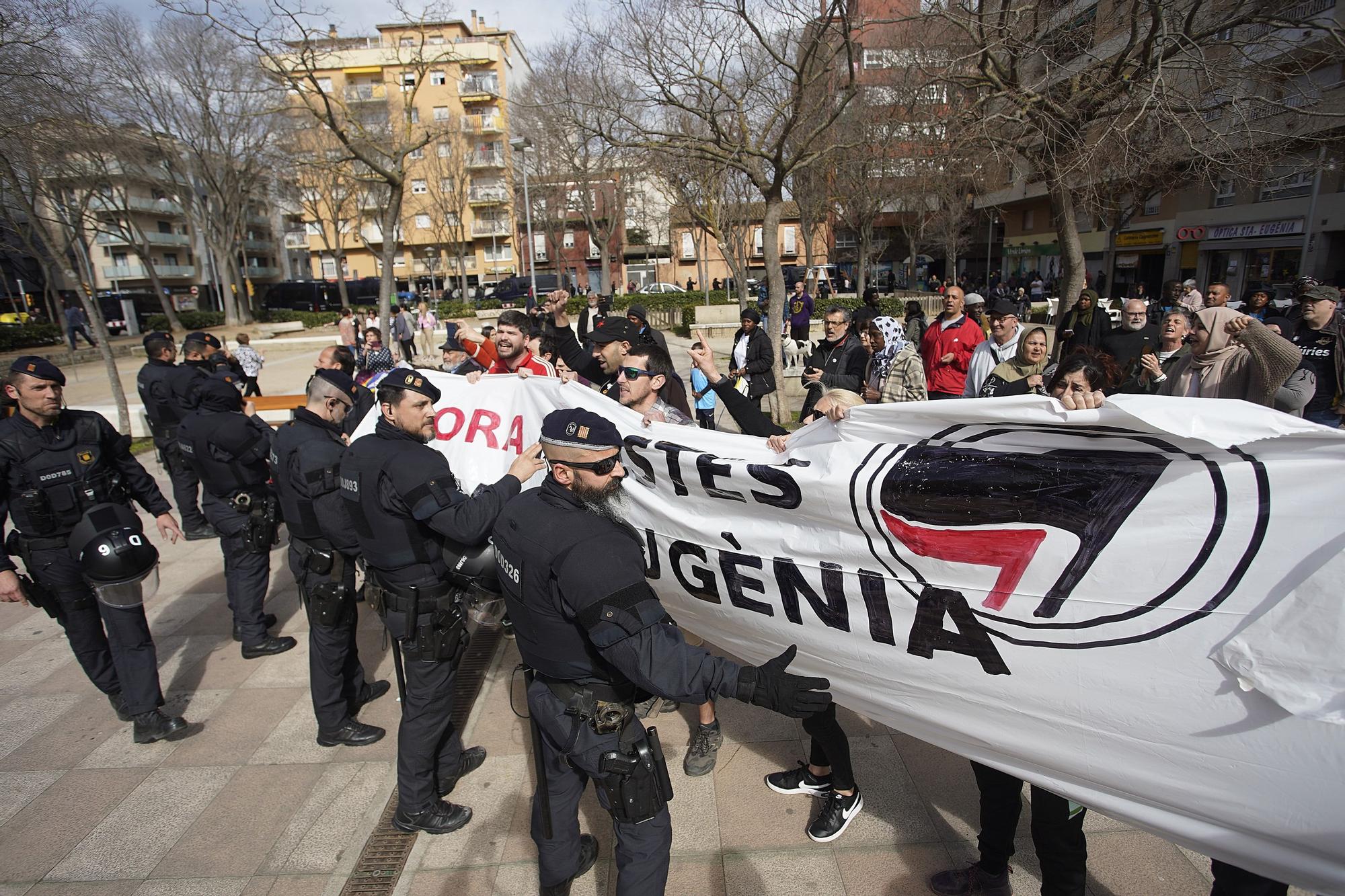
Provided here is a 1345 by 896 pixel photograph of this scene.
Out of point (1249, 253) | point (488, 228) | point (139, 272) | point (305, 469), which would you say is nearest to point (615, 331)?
point (305, 469)

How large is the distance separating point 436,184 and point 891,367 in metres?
46.7

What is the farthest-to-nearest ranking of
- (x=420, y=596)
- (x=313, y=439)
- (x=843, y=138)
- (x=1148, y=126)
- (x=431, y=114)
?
(x=431, y=114)
(x=843, y=138)
(x=1148, y=126)
(x=313, y=439)
(x=420, y=596)

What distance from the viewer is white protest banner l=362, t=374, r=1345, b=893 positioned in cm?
187

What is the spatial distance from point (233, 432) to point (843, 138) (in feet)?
51.5

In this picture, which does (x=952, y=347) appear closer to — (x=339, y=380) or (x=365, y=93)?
(x=339, y=380)

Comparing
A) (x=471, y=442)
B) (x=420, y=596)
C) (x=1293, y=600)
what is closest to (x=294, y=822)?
(x=420, y=596)

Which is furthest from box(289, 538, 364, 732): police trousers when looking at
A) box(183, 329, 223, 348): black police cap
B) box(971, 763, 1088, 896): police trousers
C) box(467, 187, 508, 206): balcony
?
box(467, 187, 508, 206): balcony

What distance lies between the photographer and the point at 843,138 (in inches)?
661

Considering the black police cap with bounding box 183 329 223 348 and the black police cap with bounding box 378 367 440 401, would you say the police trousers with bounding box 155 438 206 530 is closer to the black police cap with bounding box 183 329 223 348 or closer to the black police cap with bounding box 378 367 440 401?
the black police cap with bounding box 183 329 223 348

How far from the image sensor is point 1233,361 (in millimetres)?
4879

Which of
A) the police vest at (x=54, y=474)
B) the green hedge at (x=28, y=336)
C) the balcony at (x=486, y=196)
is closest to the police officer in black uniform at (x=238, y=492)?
the police vest at (x=54, y=474)

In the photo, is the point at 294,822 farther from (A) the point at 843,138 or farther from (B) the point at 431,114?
(B) the point at 431,114

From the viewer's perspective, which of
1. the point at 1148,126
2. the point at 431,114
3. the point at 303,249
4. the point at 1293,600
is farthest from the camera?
the point at 303,249

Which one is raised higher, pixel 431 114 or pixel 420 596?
pixel 431 114
